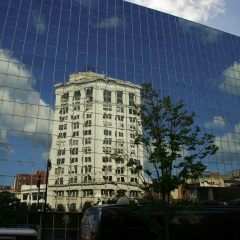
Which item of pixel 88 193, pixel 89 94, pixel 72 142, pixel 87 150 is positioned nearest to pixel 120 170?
pixel 87 150

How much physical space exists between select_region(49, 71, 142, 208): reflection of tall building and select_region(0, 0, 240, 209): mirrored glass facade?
0.11 metres

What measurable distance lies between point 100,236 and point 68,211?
18.4m

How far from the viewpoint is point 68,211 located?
28938mm

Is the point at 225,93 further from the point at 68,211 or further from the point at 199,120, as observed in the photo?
the point at 68,211

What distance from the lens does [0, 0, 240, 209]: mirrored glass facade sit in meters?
30.4

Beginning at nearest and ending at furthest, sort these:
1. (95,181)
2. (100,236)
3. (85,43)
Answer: (100,236), (95,181), (85,43)

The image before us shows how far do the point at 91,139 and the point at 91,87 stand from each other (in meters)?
6.77

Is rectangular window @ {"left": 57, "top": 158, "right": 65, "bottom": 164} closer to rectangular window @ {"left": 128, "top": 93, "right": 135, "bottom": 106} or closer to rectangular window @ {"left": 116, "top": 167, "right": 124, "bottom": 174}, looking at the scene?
rectangular window @ {"left": 116, "top": 167, "right": 124, "bottom": 174}

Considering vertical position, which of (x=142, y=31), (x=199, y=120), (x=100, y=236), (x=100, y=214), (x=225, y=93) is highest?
(x=142, y=31)

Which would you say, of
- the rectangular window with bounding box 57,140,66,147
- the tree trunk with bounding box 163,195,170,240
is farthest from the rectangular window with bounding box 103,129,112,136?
the tree trunk with bounding box 163,195,170,240

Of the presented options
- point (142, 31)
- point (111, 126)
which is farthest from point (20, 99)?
point (142, 31)

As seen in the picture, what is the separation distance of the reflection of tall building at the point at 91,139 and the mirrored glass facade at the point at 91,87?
11 centimetres

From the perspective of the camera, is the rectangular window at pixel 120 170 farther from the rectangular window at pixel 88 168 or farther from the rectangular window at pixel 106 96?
the rectangular window at pixel 106 96

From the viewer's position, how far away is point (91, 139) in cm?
3253
